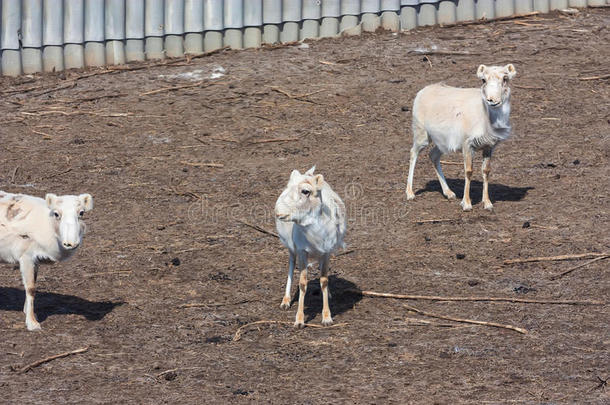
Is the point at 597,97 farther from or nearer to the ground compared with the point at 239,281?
farther from the ground

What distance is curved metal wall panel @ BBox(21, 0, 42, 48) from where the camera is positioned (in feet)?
50.6

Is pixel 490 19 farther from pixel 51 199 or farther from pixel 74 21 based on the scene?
pixel 51 199

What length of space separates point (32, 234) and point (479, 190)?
602cm

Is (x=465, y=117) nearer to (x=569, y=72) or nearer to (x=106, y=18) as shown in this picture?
(x=569, y=72)

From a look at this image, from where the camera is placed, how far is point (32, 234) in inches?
341

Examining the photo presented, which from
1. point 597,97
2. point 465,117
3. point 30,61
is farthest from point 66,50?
point 597,97

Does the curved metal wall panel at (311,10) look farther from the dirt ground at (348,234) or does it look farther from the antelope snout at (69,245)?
the antelope snout at (69,245)

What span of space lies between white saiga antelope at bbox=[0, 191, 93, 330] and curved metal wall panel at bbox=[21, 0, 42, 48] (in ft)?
24.0

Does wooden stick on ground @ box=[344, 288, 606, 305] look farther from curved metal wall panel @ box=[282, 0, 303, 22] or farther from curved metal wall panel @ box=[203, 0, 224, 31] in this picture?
curved metal wall panel @ box=[282, 0, 303, 22]

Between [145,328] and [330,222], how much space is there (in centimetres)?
187

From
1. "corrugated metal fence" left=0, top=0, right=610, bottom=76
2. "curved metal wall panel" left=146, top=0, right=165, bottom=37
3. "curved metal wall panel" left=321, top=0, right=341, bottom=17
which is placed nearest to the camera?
"corrugated metal fence" left=0, top=0, right=610, bottom=76

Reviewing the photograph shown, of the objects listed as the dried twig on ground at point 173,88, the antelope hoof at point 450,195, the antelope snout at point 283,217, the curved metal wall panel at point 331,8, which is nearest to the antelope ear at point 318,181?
the antelope snout at point 283,217

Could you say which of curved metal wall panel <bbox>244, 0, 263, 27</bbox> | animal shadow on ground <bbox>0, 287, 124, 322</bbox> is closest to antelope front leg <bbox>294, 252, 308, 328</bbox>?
animal shadow on ground <bbox>0, 287, 124, 322</bbox>

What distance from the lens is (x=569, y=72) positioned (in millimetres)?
15617
